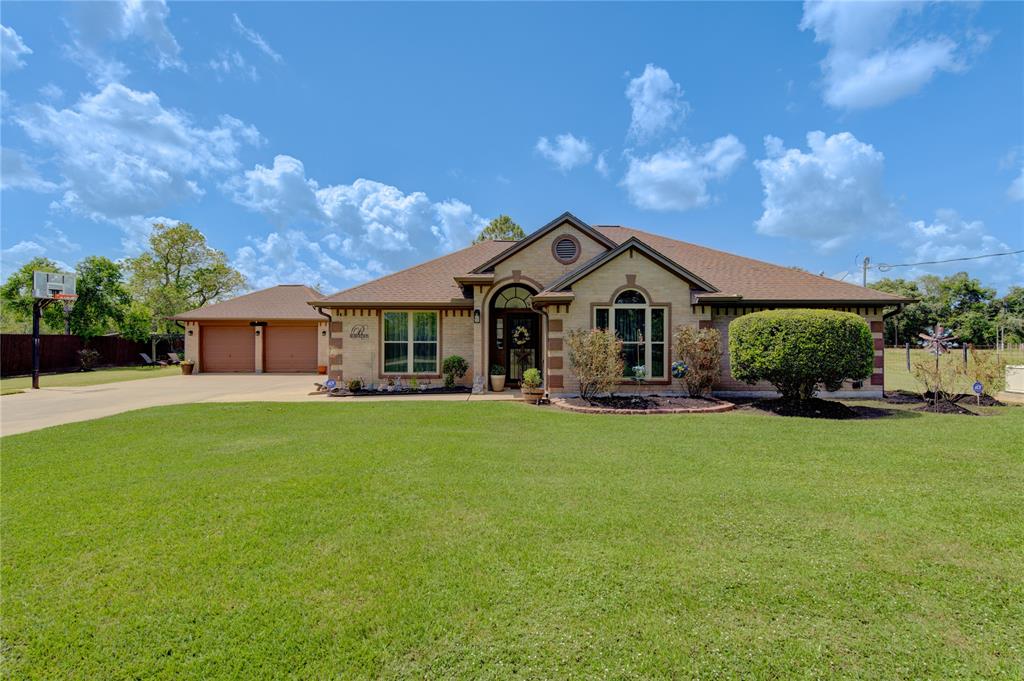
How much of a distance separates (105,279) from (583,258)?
29.0 meters

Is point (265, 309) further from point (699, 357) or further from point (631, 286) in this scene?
point (699, 357)

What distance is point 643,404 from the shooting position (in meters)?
11.1

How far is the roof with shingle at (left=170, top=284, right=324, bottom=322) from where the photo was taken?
22594mm

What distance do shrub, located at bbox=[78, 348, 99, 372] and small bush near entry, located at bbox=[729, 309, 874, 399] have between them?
1224 inches

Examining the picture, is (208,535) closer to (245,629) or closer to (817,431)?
(245,629)

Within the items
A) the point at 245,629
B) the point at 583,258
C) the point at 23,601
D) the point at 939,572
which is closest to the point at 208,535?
the point at 23,601

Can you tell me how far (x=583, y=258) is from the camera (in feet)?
47.7

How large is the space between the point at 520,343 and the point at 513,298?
4.83 feet

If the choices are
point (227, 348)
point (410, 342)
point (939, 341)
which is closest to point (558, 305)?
point (410, 342)

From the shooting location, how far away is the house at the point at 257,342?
903 inches

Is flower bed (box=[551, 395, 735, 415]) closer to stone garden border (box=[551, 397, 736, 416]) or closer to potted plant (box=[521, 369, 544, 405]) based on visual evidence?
stone garden border (box=[551, 397, 736, 416])

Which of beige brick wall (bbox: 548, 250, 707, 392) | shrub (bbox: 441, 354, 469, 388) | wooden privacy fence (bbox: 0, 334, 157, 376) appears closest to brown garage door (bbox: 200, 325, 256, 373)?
wooden privacy fence (bbox: 0, 334, 157, 376)

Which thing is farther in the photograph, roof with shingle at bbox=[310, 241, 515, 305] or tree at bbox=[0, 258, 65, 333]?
tree at bbox=[0, 258, 65, 333]

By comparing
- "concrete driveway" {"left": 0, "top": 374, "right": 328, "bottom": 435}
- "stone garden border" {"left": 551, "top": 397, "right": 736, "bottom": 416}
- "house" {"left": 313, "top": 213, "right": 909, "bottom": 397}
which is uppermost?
"house" {"left": 313, "top": 213, "right": 909, "bottom": 397}
